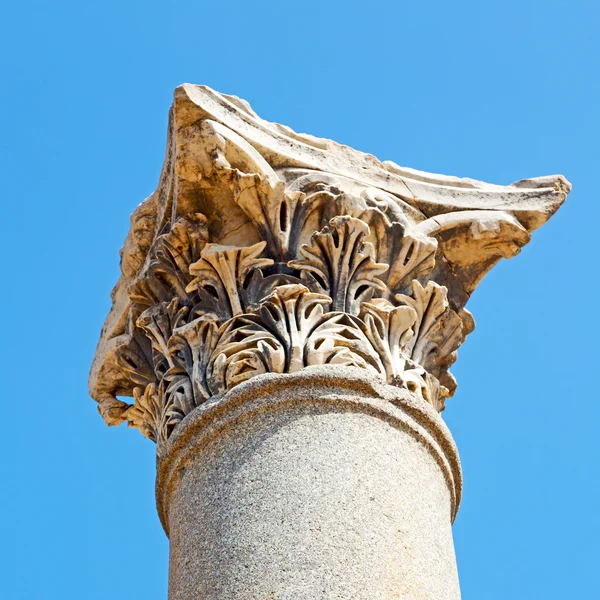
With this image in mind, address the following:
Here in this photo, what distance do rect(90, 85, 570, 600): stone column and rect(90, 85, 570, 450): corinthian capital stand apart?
0.01 meters

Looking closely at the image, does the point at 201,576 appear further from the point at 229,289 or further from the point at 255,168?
the point at 255,168

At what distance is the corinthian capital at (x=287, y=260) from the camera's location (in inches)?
310

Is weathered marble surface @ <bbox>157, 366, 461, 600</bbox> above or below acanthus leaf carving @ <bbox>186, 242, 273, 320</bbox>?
below

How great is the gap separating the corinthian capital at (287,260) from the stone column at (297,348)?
0.01 metres

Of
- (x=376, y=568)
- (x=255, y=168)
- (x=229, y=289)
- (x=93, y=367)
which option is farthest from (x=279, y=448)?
(x=93, y=367)

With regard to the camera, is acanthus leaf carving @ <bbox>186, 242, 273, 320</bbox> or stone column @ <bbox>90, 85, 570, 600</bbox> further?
acanthus leaf carving @ <bbox>186, 242, 273, 320</bbox>

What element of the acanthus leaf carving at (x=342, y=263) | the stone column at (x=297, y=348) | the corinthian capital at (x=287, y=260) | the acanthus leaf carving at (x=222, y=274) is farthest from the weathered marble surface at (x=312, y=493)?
the acanthus leaf carving at (x=222, y=274)

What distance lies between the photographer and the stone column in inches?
261

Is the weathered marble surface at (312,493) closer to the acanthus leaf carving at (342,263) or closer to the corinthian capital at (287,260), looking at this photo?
the corinthian capital at (287,260)

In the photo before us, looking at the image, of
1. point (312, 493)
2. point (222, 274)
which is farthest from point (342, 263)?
point (312, 493)

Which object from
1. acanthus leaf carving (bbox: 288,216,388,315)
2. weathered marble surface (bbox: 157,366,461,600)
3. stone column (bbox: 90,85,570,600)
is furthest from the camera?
acanthus leaf carving (bbox: 288,216,388,315)

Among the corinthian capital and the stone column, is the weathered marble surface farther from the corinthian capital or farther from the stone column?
the corinthian capital

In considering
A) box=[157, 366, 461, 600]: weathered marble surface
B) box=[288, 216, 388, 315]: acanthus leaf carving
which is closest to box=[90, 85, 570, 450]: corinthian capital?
box=[288, 216, 388, 315]: acanthus leaf carving

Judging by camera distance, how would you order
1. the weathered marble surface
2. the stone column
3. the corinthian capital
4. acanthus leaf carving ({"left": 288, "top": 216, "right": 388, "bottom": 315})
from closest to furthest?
the weathered marble surface → the stone column → the corinthian capital → acanthus leaf carving ({"left": 288, "top": 216, "right": 388, "bottom": 315})
